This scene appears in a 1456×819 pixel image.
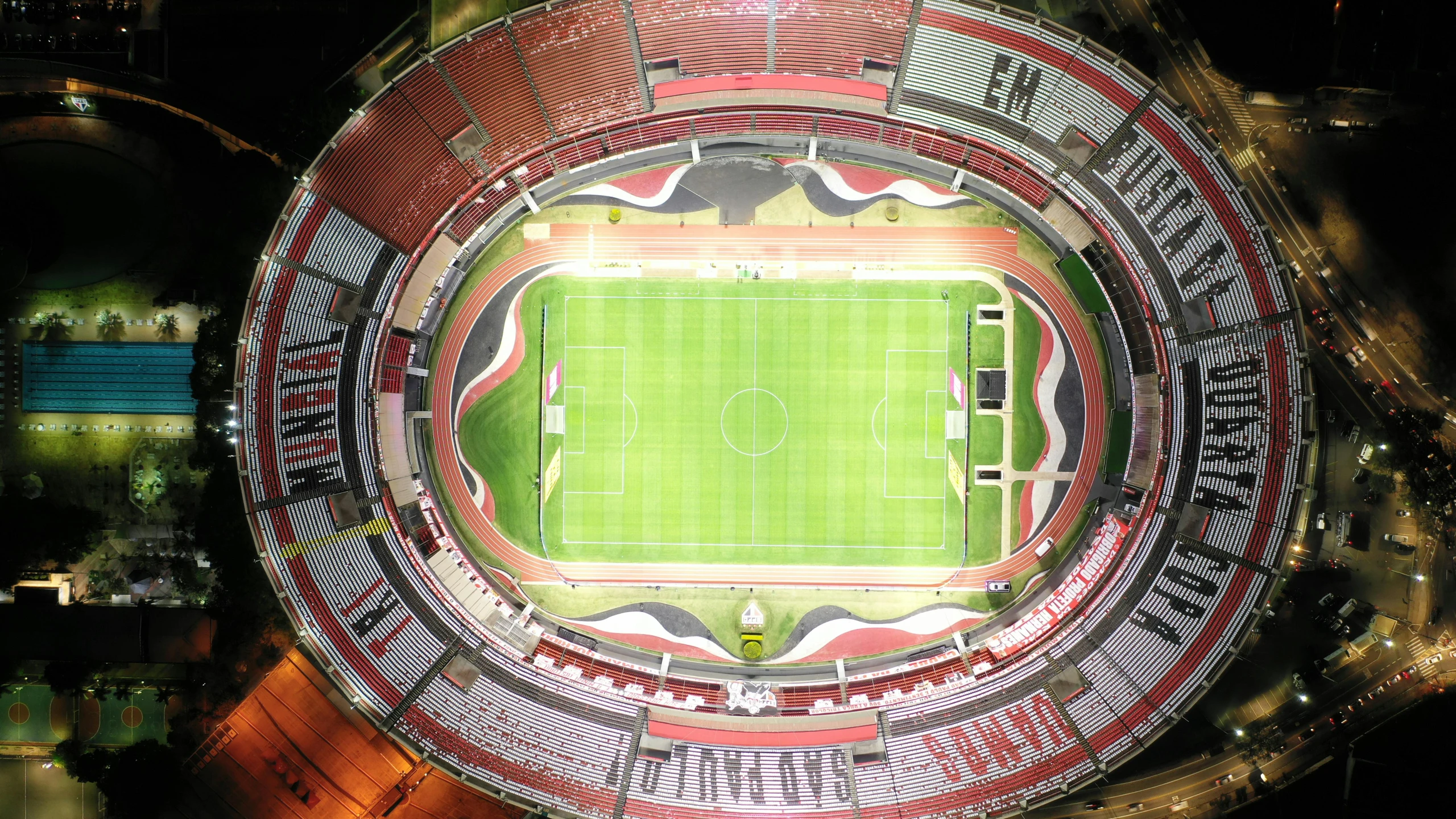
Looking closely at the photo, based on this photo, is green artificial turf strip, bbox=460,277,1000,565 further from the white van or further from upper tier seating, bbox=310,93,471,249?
the white van

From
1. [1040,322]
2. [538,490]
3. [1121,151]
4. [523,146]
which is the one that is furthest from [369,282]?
[1121,151]

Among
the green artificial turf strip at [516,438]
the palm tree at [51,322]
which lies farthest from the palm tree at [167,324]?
the green artificial turf strip at [516,438]

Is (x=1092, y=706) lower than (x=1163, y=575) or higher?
lower

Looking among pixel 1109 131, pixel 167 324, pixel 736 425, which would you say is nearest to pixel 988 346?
pixel 1109 131

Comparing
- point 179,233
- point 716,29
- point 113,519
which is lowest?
point 113,519

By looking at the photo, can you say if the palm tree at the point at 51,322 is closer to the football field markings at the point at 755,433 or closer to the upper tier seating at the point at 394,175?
the upper tier seating at the point at 394,175

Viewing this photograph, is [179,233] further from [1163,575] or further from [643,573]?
[1163,575]

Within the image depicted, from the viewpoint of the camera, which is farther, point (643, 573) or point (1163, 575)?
point (643, 573)
